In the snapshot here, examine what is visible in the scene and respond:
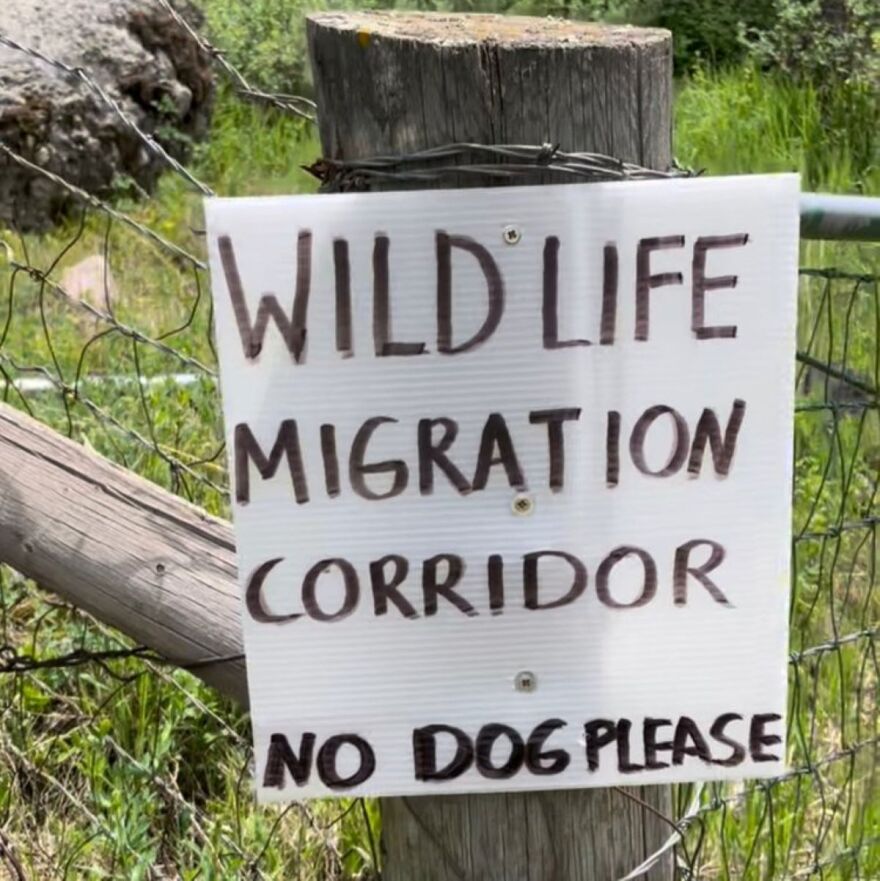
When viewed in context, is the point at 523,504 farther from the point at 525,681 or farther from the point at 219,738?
the point at 219,738

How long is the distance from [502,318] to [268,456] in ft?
0.71

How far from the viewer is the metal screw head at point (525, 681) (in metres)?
1.12

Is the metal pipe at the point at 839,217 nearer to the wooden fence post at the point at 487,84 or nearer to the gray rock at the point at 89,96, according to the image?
the wooden fence post at the point at 487,84

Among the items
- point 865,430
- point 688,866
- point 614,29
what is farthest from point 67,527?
point 865,430

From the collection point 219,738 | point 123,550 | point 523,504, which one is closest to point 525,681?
point 523,504

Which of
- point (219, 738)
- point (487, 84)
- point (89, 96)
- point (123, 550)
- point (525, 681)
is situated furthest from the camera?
point (89, 96)

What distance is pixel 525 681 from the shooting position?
113cm

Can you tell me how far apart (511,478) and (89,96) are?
4.74 m

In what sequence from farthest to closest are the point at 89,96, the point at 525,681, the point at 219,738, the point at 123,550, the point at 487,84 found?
the point at 89,96
the point at 219,738
the point at 123,550
the point at 525,681
the point at 487,84

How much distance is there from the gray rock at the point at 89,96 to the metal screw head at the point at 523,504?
4.21 meters

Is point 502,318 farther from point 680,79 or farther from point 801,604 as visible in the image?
point 680,79

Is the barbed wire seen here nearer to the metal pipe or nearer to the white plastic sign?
the white plastic sign

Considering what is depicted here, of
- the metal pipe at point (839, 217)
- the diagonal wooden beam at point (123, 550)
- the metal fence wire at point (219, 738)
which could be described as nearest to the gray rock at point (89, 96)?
the metal fence wire at point (219, 738)

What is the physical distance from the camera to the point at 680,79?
6.47 m
